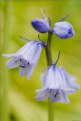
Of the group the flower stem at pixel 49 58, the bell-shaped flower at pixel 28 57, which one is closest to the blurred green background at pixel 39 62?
the bell-shaped flower at pixel 28 57

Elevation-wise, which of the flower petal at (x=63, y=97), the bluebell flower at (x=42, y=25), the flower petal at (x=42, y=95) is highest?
the bluebell flower at (x=42, y=25)

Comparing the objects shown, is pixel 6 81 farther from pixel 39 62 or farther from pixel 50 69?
pixel 39 62

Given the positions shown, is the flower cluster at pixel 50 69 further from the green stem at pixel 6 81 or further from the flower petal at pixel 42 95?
the green stem at pixel 6 81

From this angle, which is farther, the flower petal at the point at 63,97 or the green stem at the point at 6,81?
the green stem at the point at 6,81

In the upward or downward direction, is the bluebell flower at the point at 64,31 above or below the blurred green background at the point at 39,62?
Result: above

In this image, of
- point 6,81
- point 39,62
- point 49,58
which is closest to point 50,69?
point 49,58

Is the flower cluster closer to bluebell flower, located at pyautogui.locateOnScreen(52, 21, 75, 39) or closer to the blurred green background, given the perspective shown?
bluebell flower, located at pyautogui.locateOnScreen(52, 21, 75, 39)
